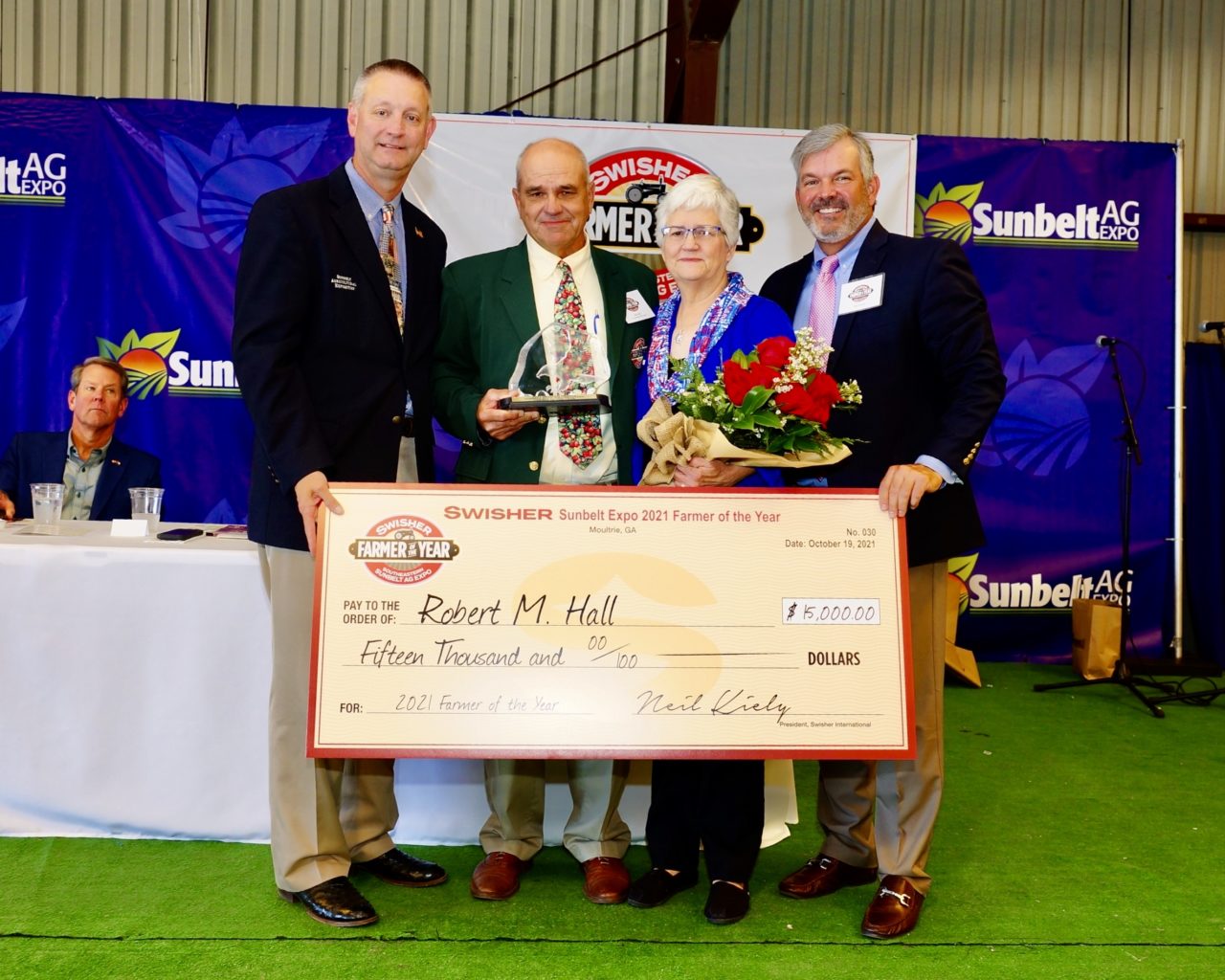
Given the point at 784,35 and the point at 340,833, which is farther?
the point at 784,35

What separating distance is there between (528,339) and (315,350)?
1.57 ft

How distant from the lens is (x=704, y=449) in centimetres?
216

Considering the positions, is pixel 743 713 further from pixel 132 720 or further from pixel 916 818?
pixel 132 720

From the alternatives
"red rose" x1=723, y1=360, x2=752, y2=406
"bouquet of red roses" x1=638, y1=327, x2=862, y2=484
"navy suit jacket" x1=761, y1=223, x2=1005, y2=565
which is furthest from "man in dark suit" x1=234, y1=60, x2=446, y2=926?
"navy suit jacket" x1=761, y1=223, x2=1005, y2=565

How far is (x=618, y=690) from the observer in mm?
A: 2168

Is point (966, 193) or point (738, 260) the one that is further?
point (966, 193)

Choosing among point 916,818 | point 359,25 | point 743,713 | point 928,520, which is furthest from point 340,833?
point 359,25

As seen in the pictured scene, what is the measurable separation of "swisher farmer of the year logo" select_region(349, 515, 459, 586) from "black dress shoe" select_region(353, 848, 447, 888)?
0.84 meters

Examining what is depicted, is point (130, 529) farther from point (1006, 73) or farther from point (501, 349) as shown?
point (1006, 73)

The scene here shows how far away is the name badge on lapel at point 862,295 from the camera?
7.85 ft

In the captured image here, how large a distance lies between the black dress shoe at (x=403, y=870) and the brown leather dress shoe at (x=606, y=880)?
0.35 metres

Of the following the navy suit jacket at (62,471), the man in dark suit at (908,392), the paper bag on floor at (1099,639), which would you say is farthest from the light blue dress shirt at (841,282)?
the paper bag on floor at (1099,639)

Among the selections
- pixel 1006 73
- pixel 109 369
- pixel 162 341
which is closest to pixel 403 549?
pixel 109 369

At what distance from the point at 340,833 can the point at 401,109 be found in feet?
5.21
